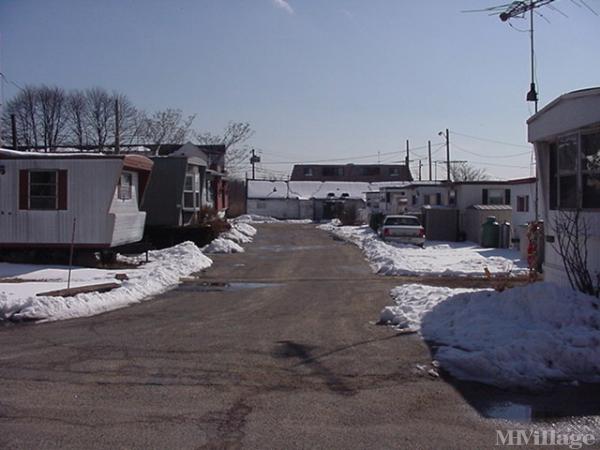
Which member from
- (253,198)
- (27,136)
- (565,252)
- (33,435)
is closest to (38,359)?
(33,435)

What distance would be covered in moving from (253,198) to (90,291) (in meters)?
59.5

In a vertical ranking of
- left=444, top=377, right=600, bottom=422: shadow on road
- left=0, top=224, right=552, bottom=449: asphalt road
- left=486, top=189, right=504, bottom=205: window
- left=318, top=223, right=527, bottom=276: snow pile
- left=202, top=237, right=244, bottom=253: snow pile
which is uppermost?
left=486, top=189, right=504, bottom=205: window

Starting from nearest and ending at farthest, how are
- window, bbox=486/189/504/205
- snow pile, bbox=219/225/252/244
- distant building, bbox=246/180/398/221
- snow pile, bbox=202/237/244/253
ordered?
snow pile, bbox=202/237/244/253 < snow pile, bbox=219/225/252/244 < window, bbox=486/189/504/205 < distant building, bbox=246/180/398/221

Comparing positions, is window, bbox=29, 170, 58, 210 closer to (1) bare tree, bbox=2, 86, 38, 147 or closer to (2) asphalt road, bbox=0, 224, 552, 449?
(2) asphalt road, bbox=0, 224, 552, 449

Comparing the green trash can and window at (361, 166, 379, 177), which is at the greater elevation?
window at (361, 166, 379, 177)

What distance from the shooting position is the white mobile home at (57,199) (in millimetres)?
20641

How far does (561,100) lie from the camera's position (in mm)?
12109

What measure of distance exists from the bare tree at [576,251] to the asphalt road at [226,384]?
2.95 m

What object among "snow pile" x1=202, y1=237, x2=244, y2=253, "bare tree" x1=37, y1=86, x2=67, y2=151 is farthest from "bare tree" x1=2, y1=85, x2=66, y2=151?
"snow pile" x1=202, y1=237, x2=244, y2=253

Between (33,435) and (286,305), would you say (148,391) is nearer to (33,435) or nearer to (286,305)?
(33,435)

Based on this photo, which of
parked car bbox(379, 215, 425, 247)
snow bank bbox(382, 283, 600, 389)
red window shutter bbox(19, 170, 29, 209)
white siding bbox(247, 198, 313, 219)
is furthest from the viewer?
white siding bbox(247, 198, 313, 219)

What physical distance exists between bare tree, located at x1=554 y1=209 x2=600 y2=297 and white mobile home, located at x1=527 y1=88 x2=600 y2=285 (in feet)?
0.17

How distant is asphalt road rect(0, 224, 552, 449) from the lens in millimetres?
6137

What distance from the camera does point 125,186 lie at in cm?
2302
